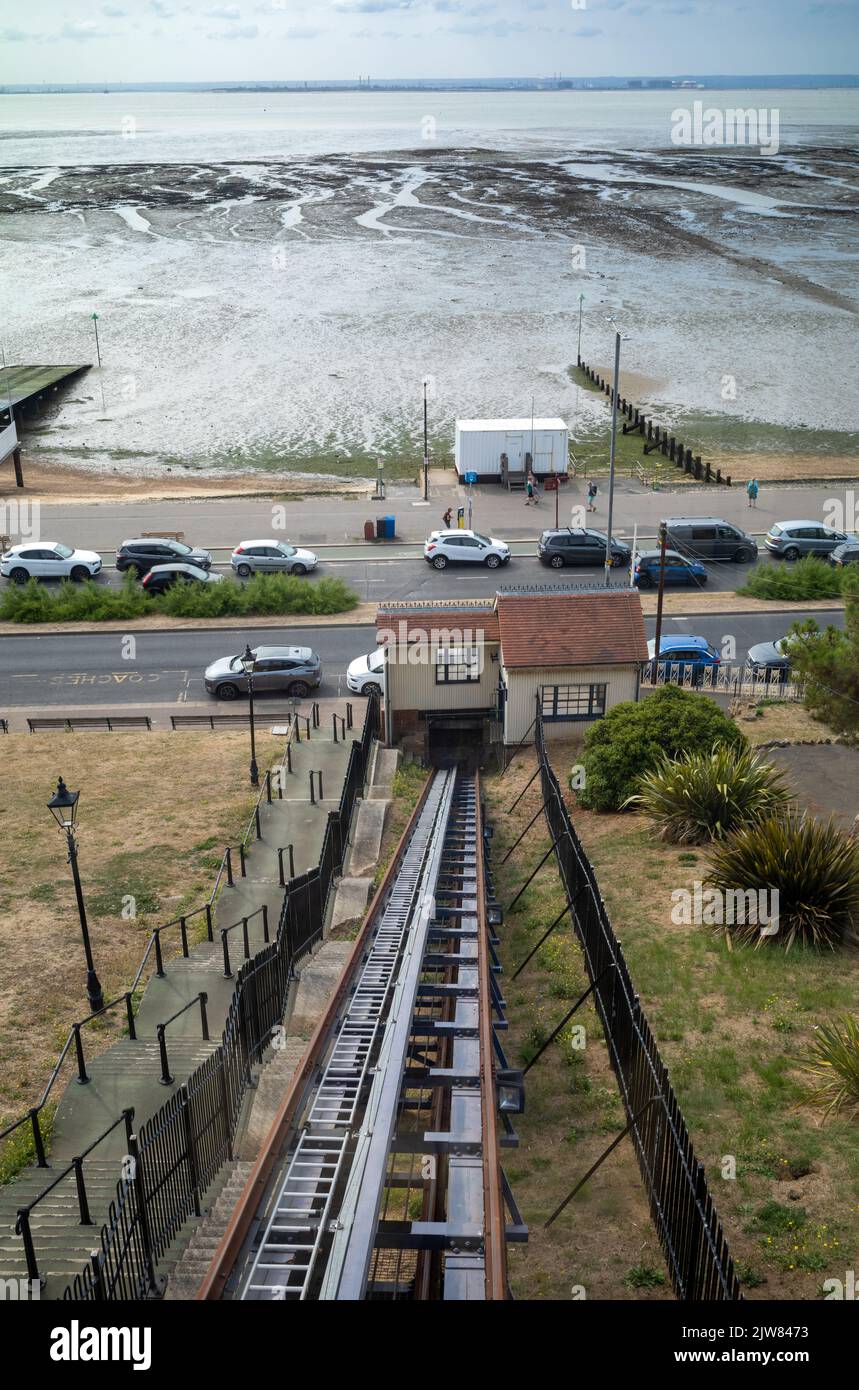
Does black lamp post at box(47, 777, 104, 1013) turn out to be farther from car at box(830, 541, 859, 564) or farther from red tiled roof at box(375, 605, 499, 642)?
car at box(830, 541, 859, 564)

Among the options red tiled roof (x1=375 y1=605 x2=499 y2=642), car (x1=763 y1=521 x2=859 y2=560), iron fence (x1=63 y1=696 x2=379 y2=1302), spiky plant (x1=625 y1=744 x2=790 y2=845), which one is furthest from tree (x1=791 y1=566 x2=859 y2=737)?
car (x1=763 y1=521 x2=859 y2=560)

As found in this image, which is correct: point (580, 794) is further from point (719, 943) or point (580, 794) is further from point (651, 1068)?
point (651, 1068)

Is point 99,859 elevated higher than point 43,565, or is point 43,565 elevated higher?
point 43,565

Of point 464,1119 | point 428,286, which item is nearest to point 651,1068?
point 464,1119

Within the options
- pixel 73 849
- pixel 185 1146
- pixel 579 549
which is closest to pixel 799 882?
pixel 185 1146

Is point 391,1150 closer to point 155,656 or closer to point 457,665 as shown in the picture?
point 457,665
